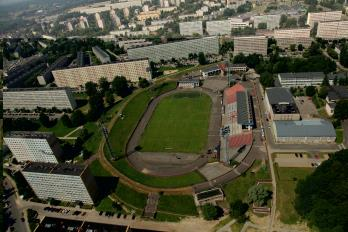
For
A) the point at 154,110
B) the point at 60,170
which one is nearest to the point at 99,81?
the point at 154,110

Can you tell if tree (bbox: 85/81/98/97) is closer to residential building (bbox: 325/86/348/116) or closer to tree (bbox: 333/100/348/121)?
residential building (bbox: 325/86/348/116)

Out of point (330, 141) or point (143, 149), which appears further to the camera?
point (143, 149)

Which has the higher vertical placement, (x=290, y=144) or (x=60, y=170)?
(x=60, y=170)

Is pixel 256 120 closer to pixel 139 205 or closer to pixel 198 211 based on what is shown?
pixel 198 211

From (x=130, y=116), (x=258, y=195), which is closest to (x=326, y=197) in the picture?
(x=258, y=195)

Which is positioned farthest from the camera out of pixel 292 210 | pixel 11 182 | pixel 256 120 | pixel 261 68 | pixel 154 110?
pixel 261 68

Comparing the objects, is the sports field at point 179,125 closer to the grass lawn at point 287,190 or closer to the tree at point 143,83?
the tree at point 143,83
